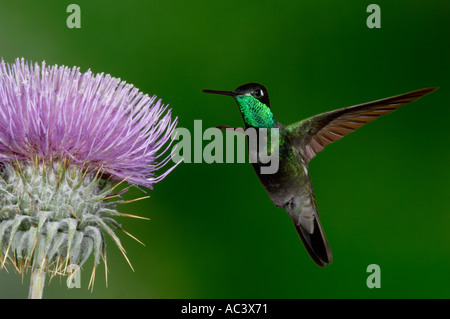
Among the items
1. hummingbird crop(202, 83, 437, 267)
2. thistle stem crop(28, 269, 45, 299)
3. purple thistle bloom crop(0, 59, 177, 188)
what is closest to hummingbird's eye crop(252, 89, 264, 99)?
hummingbird crop(202, 83, 437, 267)

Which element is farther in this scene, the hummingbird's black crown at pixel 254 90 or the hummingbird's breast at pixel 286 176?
the hummingbird's breast at pixel 286 176

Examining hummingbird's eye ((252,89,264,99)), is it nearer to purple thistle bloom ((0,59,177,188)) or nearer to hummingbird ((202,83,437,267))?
hummingbird ((202,83,437,267))

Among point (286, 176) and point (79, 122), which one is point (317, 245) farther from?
point (79, 122)

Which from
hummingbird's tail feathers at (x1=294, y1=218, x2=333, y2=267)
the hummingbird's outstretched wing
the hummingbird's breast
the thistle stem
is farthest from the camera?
hummingbird's tail feathers at (x1=294, y1=218, x2=333, y2=267)

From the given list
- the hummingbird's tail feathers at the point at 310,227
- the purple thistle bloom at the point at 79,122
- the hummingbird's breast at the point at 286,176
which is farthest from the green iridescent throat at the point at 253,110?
the hummingbird's tail feathers at the point at 310,227

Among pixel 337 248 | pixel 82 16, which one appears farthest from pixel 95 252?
pixel 82 16

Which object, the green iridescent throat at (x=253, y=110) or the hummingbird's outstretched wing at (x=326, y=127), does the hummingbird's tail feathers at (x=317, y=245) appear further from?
the green iridescent throat at (x=253, y=110)
